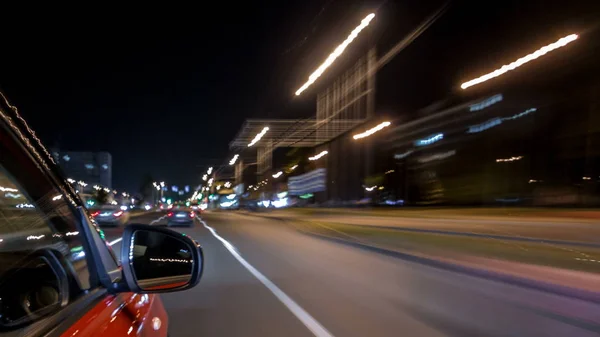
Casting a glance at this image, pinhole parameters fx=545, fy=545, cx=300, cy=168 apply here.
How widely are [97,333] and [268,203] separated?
69850mm

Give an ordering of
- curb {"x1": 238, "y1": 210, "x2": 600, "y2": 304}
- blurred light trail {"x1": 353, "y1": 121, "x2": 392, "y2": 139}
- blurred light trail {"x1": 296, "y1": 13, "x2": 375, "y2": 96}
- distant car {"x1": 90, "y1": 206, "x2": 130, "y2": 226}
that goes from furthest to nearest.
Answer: blurred light trail {"x1": 353, "y1": 121, "x2": 392, "y2": 139} → distant car {"x1": 90, "y1": 206, "x2": 130, "y2": 226} → blurred light trail {"x1": 296, "y1": 13, "x2": 375, "y2": 96} → curb {"x1": 238, "y1": 210, "x2": 600, "y2": 304}

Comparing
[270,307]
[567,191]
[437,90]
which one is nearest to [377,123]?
[437,90]

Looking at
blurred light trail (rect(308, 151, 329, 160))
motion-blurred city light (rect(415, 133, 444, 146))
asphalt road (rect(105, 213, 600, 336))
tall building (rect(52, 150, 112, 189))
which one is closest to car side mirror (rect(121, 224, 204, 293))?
tall building (rect(52, 150, 112, 189))

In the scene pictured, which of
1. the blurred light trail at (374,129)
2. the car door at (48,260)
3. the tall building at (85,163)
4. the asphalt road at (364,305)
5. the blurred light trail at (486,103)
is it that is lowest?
the asphalt road at (364,305)

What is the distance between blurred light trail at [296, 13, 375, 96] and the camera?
1958cm

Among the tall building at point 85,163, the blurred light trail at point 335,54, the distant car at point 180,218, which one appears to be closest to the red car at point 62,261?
the tall building at point 85,163

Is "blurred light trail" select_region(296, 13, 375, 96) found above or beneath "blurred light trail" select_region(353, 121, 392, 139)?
above

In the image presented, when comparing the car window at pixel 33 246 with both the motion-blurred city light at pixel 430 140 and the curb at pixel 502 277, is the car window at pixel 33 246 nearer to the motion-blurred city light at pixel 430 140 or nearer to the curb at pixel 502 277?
the curb at pixel 502 277

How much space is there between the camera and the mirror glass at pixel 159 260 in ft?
8.01

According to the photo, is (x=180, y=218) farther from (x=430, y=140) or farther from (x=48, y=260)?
(x=48, y=260)

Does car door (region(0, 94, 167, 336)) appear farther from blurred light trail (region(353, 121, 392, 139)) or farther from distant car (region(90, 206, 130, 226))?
blurred light trail (region(353, 121, 392, 139))

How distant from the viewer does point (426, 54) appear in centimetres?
2330

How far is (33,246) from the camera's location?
2.58 metres

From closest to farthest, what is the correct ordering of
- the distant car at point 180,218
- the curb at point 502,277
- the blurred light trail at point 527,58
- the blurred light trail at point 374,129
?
the curb at point 502,277, the blurred light trail at point 527,58, the blurred light trail at point 374,129, the distant car at point 180,218
